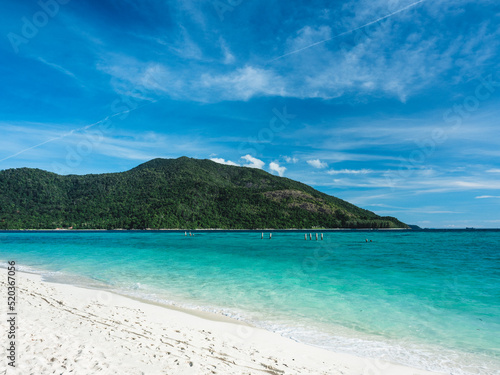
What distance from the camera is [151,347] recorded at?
574 cm

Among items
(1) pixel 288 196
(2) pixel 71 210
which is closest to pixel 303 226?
(1) pixel 288 196

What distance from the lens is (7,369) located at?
4.28m

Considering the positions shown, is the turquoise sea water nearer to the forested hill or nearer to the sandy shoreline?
the sandy shoreline

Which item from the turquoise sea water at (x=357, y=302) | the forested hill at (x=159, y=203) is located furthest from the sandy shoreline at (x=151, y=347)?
the forested hill at (x=159, y=203)

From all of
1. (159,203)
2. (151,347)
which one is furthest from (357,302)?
(159,203)

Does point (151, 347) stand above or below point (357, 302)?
above

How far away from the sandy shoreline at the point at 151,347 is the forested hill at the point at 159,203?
364 feet

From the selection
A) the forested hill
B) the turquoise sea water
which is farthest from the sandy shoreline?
the forested hill

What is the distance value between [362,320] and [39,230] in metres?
132

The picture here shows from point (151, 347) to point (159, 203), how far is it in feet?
396

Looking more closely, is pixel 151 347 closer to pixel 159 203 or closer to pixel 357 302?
pixel 357 302

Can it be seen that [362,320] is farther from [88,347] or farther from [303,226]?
[303,226]

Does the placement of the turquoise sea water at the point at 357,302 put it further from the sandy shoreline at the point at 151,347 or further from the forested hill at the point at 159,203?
the forested hill at the point at 159,203

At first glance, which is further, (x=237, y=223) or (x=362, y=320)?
(x=237, y=223)
